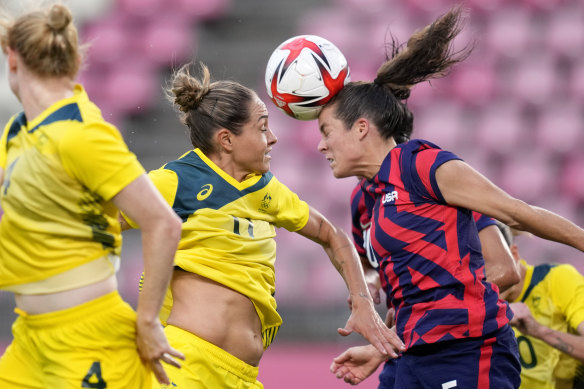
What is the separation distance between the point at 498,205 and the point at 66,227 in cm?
157

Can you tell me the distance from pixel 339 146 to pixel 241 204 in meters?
0.55

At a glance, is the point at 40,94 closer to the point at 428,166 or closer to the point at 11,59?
the point at 11,59

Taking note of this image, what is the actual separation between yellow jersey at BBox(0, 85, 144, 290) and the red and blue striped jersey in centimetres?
126

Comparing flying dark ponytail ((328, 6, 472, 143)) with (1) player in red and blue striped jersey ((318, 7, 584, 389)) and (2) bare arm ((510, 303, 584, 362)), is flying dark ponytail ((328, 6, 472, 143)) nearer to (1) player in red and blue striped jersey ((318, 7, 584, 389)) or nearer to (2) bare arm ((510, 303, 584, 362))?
(1) player in red and blue striped jersey ((318, 7, 584, 389))

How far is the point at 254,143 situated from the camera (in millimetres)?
3510

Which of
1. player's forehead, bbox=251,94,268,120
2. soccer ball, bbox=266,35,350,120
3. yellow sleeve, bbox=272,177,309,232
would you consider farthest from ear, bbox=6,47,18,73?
soccer ball, bbox=266,35,350,120

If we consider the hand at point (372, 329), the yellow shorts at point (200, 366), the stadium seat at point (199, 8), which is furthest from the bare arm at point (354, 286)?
the stadium seat at point (199, 8)

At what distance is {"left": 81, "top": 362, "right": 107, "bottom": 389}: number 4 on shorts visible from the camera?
2453mm

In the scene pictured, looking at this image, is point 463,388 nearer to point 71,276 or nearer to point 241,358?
point 241,358

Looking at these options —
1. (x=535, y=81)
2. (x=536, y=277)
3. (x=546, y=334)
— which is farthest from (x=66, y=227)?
(x=535, y=81)

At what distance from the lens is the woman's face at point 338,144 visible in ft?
12.0

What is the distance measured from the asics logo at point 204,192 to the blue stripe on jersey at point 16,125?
90 centimetres

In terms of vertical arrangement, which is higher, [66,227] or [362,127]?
[362,127]

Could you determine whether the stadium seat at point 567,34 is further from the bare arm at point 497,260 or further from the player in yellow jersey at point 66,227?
the player in yellow jersey at point 66,227
